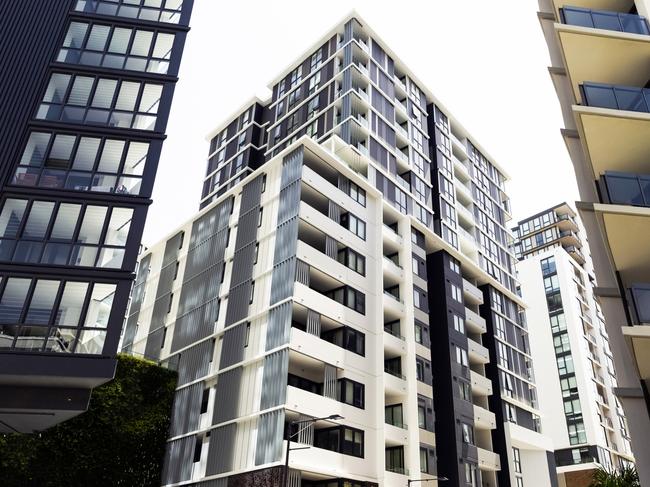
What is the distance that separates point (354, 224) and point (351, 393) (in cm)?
1486

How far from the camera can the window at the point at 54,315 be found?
25828 mm

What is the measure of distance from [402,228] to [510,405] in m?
23.1

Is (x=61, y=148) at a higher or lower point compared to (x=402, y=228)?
lower

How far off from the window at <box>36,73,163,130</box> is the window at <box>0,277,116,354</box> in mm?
9318

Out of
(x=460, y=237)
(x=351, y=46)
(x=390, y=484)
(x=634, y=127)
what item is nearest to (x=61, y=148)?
(x=634, y=127)

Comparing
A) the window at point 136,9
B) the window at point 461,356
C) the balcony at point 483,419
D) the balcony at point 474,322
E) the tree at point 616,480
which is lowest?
the tree at point 616,480

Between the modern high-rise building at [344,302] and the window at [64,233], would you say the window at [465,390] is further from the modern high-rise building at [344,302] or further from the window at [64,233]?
the window at [64,233]

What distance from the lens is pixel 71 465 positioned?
4522 cm

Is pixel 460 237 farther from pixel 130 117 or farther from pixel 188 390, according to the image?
pixel 130 117

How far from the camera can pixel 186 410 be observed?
1973 inches

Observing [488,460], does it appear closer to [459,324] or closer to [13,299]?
[459,324]

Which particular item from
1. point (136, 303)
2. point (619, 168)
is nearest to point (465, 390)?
point (136, 303)

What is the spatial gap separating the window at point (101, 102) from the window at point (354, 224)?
22969mm

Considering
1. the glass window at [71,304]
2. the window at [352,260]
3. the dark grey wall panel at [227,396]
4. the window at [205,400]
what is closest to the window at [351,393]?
the dark grey wall panel at [227,396]
